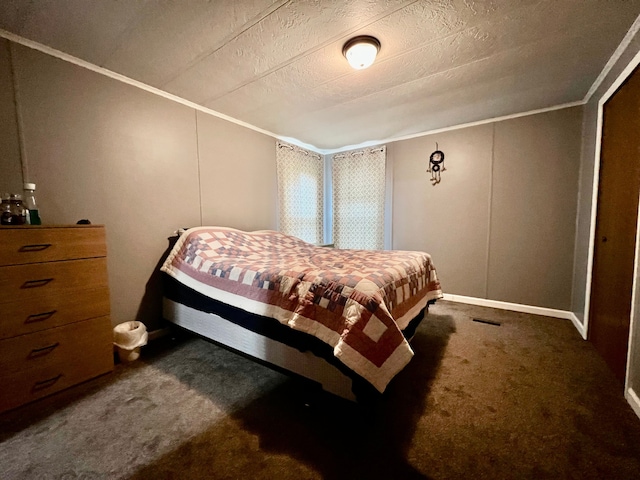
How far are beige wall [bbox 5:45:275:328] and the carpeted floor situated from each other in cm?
97

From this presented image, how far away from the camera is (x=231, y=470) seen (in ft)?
3.55

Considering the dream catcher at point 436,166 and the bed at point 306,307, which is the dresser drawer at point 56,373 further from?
the dream catcher at point 436,166

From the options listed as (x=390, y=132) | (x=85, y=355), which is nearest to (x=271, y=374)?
(x=85, y=355)

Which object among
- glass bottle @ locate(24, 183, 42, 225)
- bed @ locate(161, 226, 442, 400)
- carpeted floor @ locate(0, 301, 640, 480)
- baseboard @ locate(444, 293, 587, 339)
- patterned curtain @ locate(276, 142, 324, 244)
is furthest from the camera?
patterned curtain @ locate(276, 142, 324, 244)

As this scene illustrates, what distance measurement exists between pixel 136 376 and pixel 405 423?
1822 millimetres

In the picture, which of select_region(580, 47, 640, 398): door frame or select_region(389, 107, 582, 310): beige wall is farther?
select_region(389, 107, 582, 310): beige wall

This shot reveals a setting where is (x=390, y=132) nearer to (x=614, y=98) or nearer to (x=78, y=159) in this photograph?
(x=614, y=98)

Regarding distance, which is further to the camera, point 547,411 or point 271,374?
point 271,374

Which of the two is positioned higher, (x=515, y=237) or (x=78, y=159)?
(x=78, y=159)

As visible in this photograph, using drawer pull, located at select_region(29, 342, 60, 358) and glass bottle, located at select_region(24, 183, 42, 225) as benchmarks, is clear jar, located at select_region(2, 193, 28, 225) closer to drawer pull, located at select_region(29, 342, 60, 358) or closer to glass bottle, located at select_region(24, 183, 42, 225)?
glass bottle, located at select_region(24, 183, 42, 225)

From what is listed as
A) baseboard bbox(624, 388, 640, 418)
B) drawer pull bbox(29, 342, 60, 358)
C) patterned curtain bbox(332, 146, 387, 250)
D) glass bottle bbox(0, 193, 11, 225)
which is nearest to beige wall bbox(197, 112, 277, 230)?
patterned curtain bbox(332, 146, 387, 250)

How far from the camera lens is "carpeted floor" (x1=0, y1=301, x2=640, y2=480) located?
109 cm

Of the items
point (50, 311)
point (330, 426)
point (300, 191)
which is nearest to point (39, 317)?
point (50, 311)

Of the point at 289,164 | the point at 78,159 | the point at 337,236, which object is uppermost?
the point at 289,164
